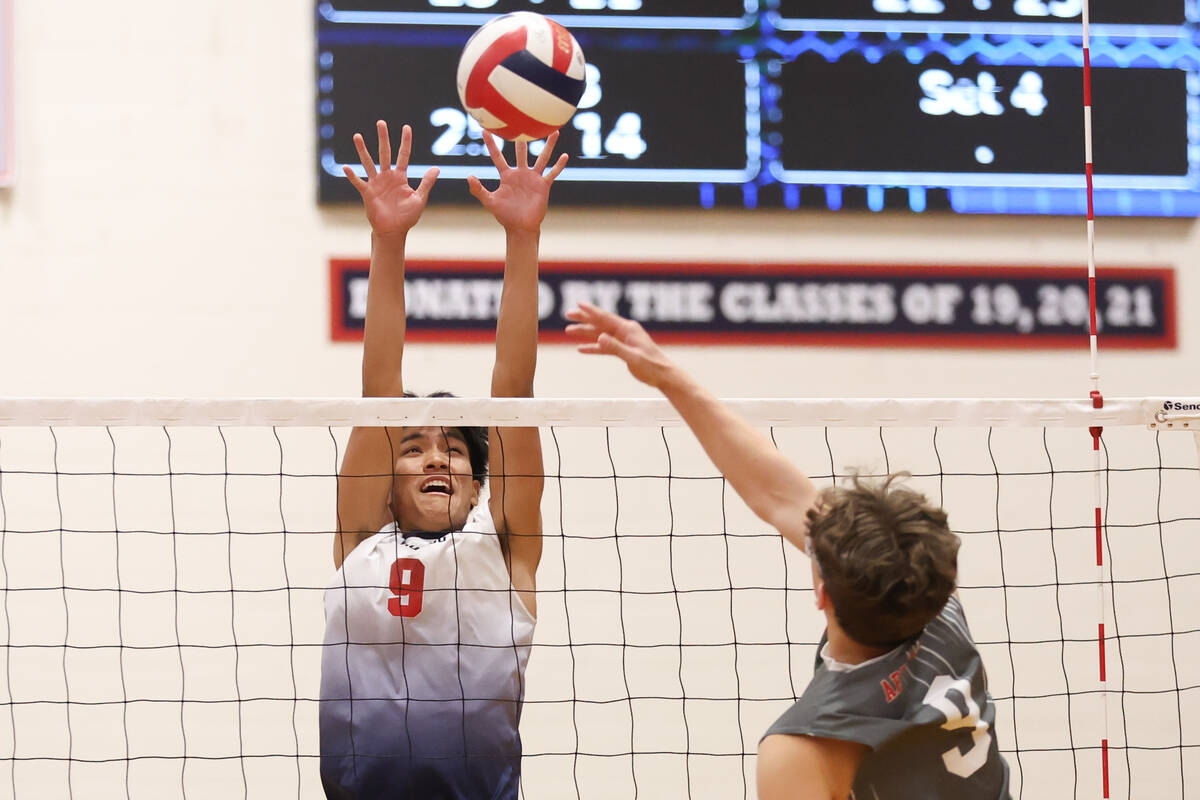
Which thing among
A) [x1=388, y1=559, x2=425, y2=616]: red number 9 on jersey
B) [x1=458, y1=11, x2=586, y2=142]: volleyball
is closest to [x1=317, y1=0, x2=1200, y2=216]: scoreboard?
[x1=458, y1=11, x2=586, y2=142]: volleyball

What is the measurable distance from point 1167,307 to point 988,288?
2.57 ft

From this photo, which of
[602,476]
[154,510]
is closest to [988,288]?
[602,476]

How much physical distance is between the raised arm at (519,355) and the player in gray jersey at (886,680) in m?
1.27

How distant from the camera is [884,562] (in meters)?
1.54

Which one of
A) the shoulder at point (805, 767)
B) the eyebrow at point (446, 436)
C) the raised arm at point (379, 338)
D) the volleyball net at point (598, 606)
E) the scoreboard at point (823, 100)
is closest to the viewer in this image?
the shoulder at point (805, 767)

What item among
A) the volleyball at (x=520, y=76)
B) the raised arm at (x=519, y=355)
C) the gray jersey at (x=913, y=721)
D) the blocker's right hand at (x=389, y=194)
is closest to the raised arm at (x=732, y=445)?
the gray jersey at (x=913, y=721)

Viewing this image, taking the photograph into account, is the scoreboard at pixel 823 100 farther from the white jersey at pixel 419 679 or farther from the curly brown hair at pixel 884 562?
the curly brown hair at pixel 884 562

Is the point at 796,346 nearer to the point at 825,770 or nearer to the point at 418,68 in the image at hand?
the point at 418,68

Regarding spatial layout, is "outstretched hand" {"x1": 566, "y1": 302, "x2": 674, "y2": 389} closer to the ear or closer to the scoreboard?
the ear

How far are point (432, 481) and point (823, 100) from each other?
2.75 meters

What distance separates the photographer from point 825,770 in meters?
1.54

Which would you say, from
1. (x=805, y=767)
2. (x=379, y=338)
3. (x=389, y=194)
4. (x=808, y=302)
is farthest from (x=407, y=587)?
(x=808, y=302)

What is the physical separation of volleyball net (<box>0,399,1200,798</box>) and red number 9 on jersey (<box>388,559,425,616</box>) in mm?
1819

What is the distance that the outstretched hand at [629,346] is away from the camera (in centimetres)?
188
